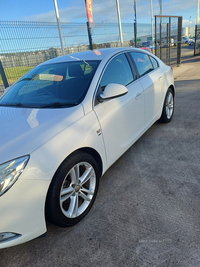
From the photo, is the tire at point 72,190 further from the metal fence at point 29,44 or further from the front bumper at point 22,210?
the metal fence at point 29,44

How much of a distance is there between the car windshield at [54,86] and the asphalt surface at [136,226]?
49.4 inches

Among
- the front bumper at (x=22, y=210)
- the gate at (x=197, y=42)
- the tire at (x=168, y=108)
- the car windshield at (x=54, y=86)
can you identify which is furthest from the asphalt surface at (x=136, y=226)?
the gate at (x=197, y=42)

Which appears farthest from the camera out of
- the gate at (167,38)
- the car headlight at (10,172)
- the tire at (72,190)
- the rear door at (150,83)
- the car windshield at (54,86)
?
the gate at (167,38)

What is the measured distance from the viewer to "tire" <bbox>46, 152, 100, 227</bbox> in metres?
1.82

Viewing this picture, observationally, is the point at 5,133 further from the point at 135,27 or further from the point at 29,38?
the point at 135,27

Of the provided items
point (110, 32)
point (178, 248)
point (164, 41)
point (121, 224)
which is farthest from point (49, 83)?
point (164, 41)

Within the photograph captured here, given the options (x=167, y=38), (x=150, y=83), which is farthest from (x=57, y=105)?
(x=167, y=38)

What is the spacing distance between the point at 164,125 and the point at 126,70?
5.89 ft

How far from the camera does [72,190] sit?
206cm

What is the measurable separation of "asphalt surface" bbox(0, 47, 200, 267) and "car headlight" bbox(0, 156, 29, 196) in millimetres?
816

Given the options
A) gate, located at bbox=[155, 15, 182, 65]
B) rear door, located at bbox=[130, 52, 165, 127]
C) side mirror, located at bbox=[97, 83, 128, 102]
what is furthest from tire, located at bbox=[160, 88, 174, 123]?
gate, located at bbox=[155, 15, 182, 65]

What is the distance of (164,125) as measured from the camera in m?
4.32

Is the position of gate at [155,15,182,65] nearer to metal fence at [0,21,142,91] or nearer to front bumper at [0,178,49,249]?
metal fence at [0,21,142,91]

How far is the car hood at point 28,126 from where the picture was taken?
1672mm
